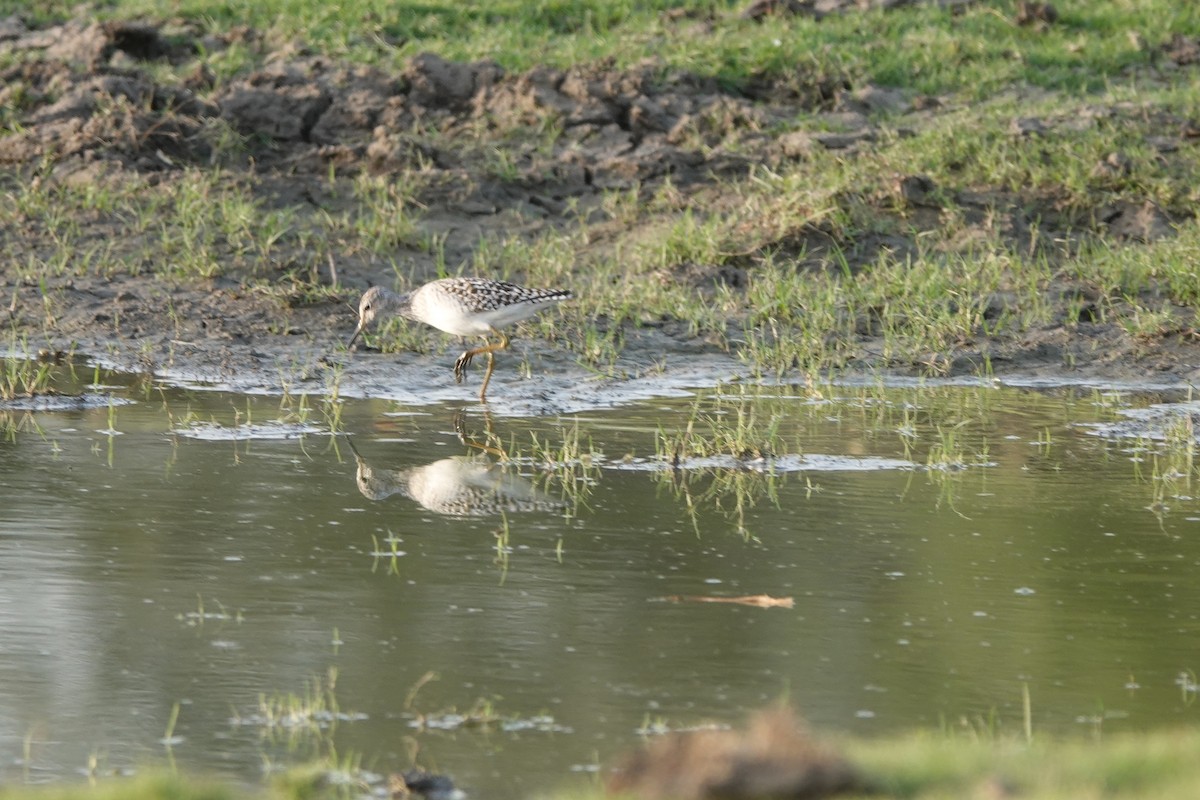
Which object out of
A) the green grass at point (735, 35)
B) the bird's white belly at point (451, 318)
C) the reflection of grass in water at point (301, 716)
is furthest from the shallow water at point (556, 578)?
the green grass at point (735, 35)

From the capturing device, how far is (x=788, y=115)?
48.1ft

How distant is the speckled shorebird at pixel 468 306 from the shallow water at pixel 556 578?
0.52m

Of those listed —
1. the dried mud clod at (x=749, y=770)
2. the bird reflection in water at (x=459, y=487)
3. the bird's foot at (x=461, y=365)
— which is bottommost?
the bird's foot at (x=461, y=365)

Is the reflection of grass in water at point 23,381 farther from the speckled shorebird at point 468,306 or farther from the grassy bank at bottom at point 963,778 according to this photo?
the grassy bank at bottom at point 963,778

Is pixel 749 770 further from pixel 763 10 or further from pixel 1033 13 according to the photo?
pixel 1033 13

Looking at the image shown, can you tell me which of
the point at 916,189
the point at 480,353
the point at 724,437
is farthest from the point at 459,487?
the point at 916,189

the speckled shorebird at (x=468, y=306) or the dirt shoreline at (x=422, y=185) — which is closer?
the speckled shorebird at (x=468, y=306)

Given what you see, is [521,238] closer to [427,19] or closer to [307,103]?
[307,103]

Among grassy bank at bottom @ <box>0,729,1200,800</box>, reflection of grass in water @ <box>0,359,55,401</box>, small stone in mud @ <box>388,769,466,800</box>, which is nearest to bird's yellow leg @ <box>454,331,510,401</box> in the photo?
reflection of grass in water @ <box>0,359,55,401</box>

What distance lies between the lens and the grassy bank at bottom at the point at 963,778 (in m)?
4.01

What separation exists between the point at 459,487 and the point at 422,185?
→ 5.69 metres

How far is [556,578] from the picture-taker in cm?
A: 653

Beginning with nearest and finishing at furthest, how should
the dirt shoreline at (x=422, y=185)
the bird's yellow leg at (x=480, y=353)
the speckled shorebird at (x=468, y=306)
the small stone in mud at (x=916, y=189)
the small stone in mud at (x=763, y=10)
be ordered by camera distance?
the speckled shorebird at (x=468, y=306)
the bird's yellow leg at (x=480, y=353)
the dirt shoreline at (x=422, y=185)
the small stone in mud at (x=916, y=189)
the small stone in mud at (x=763, y=10)

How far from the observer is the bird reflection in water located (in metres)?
7.69
